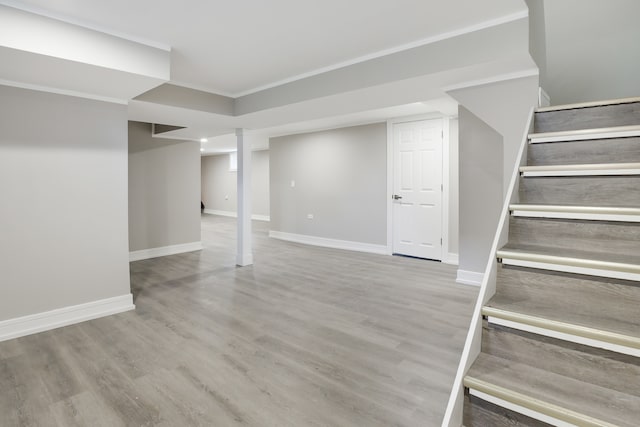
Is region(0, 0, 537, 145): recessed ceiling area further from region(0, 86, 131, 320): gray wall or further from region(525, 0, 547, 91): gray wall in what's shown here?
region(0, 86, 131, 320): gray wall

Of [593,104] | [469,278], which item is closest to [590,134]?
[593,104]

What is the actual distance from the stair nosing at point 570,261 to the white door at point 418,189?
377 cm

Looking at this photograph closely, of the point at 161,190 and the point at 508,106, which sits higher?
the point at 508,106

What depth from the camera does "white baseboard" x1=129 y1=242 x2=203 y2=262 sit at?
5.71 metres

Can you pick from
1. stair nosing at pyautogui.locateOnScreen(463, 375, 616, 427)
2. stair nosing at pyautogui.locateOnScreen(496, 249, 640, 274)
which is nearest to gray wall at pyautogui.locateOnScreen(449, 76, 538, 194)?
stair nosing at pyautogui.locateOnScreen(496, 249, 640, 274)

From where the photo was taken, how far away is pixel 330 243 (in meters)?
6.84

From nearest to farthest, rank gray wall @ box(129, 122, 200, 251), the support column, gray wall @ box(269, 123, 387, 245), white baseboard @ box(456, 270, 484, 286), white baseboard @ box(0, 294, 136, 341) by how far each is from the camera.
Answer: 1. white baseboard @ box(0, 294, 136, 341)
2. white baseboard @ box(456, 270, 484, 286)
3. the support column
4. gray wall @ box(129, 122, 200, 251)
5. gray wall @ box(269, 123, 387, 245)

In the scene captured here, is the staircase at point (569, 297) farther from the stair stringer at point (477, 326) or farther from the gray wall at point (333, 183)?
the gray wall at point (333, 183)

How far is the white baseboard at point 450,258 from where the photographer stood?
521 centimetres

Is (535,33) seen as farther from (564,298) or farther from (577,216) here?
(564,298)

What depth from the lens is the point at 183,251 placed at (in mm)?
6316

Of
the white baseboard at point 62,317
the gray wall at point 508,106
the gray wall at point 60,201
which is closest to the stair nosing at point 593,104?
the gray wall at point 508,106

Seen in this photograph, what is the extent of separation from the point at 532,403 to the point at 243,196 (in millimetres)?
4538

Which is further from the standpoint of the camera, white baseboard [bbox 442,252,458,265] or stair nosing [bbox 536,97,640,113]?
white baseboard [bbox 442,252,458,265]
